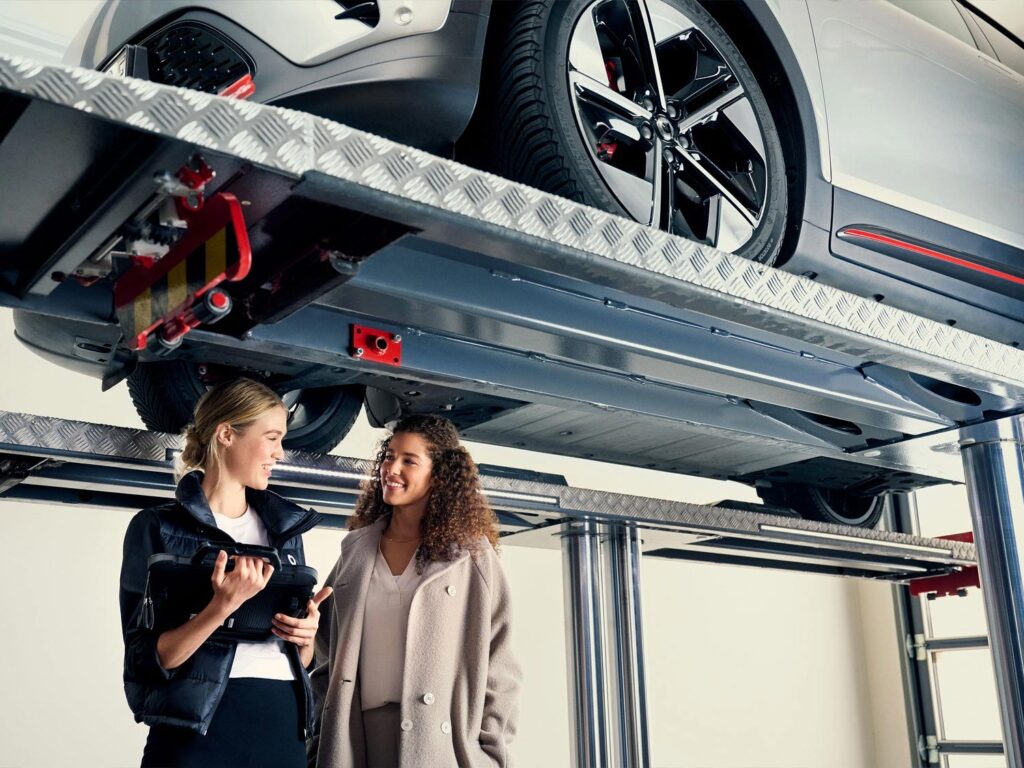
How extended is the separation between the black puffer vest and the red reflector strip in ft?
5.41

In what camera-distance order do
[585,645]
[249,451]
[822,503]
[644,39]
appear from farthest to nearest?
1. [822,503]
2. [585,645]
3. [644,39]
4. [249,451]

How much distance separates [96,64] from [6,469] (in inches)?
35.1

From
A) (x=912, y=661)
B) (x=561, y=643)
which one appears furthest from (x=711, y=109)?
(x=912, y=661)

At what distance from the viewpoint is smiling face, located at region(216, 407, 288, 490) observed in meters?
2.16

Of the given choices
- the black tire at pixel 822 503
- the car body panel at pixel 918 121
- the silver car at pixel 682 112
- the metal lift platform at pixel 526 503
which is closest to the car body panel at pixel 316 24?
the silver car at pixel 682 112

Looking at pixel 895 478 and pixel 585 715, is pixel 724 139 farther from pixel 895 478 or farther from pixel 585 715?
pixel 895 478

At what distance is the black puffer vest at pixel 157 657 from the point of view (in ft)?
6.29

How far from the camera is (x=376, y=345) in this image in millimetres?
2484

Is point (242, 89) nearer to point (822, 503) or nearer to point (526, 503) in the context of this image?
point (526, 503)

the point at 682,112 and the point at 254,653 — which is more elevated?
the point at 682,112

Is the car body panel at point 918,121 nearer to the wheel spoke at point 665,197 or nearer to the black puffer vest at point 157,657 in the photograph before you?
the wheel spoke at point 665,197

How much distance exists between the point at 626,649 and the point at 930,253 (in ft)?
4.94

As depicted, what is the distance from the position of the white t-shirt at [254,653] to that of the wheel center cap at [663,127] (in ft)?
4.06

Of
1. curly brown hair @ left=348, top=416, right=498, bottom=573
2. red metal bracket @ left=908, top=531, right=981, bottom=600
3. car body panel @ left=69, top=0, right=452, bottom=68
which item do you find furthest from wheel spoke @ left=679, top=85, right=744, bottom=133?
red metal bracket @ left=908, top=531, right=981, bottom=600
